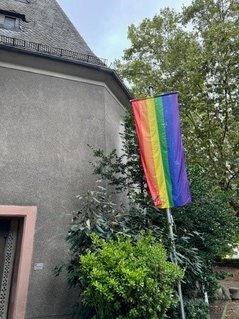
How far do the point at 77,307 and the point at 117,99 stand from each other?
6.41 meters

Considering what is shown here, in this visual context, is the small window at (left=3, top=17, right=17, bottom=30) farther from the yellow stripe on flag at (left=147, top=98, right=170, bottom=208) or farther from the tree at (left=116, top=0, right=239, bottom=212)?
the tree at (left=116, top=0, right=239, bottom=212)

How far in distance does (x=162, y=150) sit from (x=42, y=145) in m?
3.01

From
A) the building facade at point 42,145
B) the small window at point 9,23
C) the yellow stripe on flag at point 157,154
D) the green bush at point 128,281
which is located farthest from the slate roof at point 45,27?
the green bush at point 128,281

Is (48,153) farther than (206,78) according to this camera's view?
No

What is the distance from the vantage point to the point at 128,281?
452 cm

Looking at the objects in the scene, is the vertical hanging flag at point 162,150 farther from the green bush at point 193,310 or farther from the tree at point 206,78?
the tree at point 206,78

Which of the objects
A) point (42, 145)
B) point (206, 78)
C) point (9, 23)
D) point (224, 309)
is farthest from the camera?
point (206, 78)

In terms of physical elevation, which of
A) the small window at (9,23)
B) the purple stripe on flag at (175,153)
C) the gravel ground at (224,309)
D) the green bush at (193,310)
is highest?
the small window at (9,23)

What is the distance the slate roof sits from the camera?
8.12 m

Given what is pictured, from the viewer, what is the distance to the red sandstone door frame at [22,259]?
5945 millimetres

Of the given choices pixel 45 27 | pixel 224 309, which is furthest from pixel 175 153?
pixel 45 27

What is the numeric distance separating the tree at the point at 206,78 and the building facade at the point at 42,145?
549 centimetres

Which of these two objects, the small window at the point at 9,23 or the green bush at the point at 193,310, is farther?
the small window at the point at 9,23

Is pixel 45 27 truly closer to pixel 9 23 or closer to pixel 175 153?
pixel 9 23
